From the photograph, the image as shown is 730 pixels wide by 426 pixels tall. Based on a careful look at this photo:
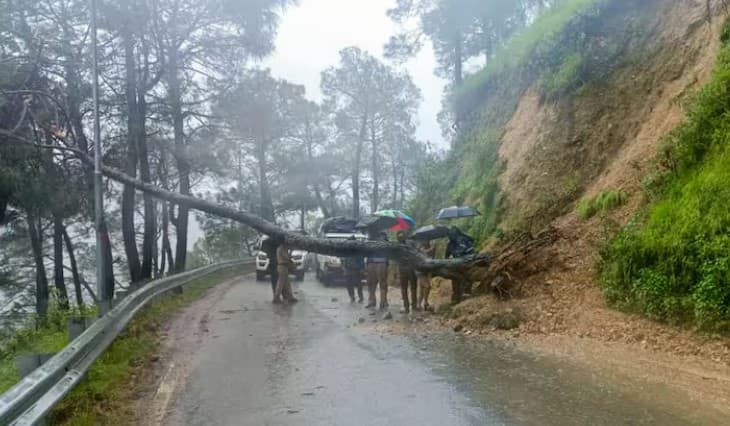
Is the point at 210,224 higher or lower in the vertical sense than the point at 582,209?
higher

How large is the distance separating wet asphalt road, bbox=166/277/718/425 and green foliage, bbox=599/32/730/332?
176 centimetres

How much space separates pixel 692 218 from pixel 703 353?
2147 millimetres

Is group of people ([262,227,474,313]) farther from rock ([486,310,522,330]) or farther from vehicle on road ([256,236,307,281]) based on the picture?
vehicle on road ([256,236,307,281])

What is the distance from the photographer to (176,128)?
70.7 feet

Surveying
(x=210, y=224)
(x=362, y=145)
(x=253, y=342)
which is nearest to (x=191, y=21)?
(x=253, y=342)

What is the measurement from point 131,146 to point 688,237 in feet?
52.5

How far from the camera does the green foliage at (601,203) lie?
11.1m

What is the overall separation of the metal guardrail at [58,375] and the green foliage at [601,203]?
27.2 ft

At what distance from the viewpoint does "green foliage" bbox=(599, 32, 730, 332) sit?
7.40m

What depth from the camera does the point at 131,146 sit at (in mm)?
18938

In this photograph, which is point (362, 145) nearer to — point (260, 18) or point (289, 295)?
point (260, 18)

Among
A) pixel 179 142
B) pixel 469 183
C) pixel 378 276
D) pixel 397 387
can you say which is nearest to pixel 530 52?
pixel 469 183

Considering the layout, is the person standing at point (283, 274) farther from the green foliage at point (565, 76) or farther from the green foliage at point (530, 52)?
the green foliage at point (530, 52)

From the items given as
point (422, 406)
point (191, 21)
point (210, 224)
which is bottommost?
point (422, 406)
